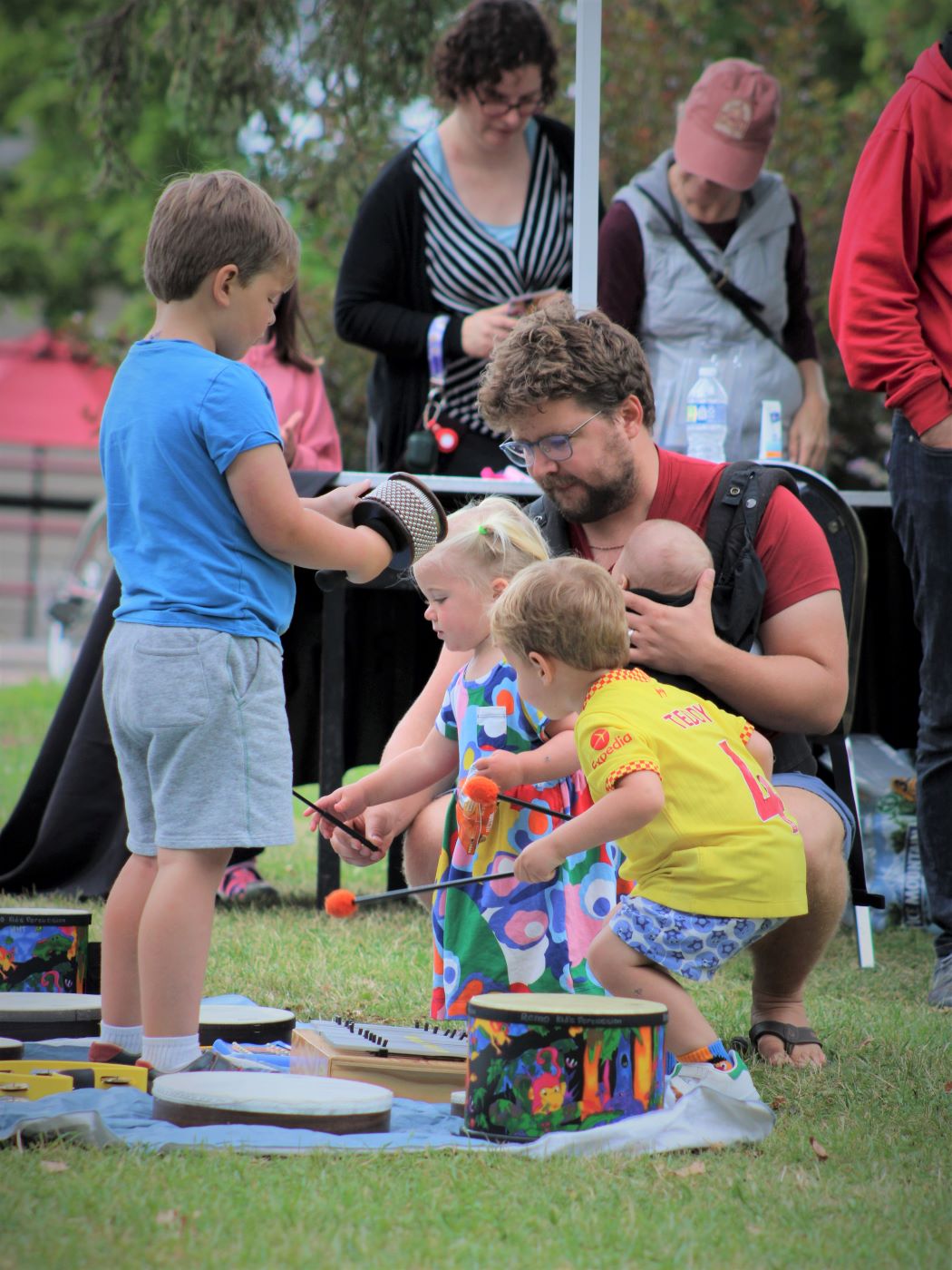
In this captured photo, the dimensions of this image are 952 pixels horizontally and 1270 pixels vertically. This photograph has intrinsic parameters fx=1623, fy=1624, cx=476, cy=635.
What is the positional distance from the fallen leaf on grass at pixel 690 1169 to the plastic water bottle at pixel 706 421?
2.50 metres

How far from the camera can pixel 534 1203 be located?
6.71ft

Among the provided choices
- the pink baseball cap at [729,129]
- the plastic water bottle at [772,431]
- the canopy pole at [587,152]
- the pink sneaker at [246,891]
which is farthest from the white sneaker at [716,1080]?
the pink baseball cap at [729,129]

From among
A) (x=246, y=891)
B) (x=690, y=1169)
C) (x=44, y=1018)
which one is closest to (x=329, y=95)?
(x=246, y=891)

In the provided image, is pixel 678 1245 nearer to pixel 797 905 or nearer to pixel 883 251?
pixel 797 905

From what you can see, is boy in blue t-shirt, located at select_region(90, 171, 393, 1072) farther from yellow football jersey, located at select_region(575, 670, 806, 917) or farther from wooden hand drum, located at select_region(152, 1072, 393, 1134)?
yellow football jersey, located at select_region(575, 670, 806, 917)

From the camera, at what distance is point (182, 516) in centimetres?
273

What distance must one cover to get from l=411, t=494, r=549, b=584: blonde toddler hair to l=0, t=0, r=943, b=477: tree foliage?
→ 3.20 ft

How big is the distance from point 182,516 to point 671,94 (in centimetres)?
798

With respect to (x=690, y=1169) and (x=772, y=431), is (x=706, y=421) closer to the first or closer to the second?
(x=772, y=431)

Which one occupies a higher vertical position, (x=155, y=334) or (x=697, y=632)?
(x=155, y=334)

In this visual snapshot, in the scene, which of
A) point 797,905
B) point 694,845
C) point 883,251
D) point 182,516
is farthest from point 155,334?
point 883,251

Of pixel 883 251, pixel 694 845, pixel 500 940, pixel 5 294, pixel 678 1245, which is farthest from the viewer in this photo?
pixel 5 294

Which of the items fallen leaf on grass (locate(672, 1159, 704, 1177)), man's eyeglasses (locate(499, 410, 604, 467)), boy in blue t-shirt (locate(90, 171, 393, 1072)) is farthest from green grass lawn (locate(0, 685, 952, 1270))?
man's eyeglasses (locate(499, 410, 604, 467))

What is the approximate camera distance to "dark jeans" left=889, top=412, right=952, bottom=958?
3629 mm
